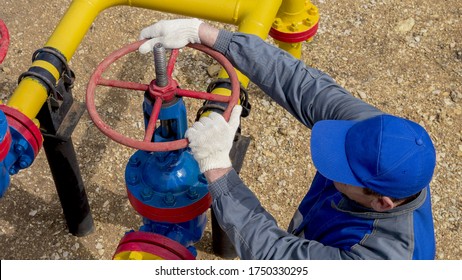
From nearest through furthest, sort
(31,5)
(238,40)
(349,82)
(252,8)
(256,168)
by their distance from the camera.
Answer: (238,40)
(252,8)
(256,168)
(349,82)
(31,5)

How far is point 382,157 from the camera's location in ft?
5.29

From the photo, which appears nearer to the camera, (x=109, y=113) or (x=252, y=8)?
(x=252, y=8)

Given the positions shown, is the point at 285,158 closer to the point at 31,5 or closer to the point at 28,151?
the point at 28,151

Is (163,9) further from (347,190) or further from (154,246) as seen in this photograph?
(347,190)

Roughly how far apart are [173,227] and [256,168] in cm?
120

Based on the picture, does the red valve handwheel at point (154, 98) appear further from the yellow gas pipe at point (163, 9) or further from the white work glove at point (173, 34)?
the yellow gas pipe at point (163, 9)

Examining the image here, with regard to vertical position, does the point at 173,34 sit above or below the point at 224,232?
above

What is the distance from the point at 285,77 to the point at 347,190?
0.47m

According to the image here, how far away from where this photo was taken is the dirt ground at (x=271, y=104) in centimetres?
300

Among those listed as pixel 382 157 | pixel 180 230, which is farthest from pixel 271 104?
pixel 382 157

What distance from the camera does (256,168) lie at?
3.20 metres

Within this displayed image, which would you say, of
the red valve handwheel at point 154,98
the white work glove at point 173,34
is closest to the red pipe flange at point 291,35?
the white work glove at point 173,34

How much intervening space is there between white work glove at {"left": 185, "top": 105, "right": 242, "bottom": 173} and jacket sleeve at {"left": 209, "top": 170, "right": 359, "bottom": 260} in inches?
2.2

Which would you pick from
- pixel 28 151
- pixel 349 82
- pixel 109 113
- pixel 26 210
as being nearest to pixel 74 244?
pixel 26 210
